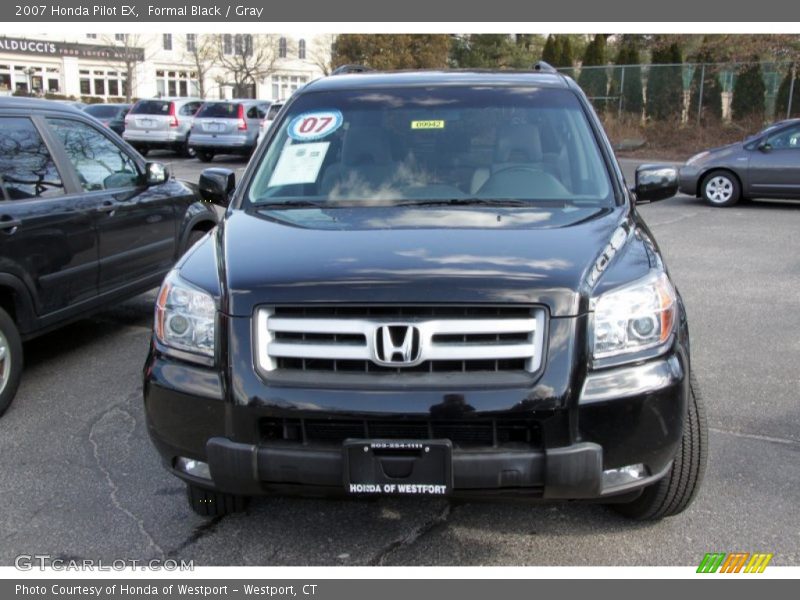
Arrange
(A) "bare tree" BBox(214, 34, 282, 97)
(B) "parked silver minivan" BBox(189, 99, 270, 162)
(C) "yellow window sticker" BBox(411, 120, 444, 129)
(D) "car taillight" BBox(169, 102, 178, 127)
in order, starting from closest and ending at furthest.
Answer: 1. (C) "yellow window sticker" BBox(411, 120, 444, 129)
2. (B) "parked silver minivan" BBox(189, 99, 270, 162)
3. (D) "car taillight" BBox(169, 102, 178, 127)
4. (A) "bare tree" BBox(214, 34, 282, 97)

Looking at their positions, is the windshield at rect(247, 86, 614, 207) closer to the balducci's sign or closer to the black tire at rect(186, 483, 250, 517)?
the black tire at rect(186, 483, 250, 517)

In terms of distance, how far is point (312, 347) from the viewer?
9.26 feet

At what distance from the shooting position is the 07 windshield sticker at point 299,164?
407 cm

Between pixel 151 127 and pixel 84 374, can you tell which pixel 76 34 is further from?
pixel 84 374

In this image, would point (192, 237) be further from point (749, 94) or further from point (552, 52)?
point (552, 52)

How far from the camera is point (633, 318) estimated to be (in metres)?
2.89

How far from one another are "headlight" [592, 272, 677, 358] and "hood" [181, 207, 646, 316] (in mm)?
101

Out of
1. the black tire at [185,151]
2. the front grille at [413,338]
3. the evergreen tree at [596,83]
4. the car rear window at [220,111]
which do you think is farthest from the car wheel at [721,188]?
the evergreen tree at [596,83]

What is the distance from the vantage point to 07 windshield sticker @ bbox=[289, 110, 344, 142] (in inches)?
169

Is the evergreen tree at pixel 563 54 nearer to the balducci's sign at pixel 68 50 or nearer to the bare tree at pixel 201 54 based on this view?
the bare tree at pixel 201 54

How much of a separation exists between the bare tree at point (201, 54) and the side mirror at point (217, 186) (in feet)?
198

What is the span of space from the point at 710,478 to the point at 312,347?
2174 mm

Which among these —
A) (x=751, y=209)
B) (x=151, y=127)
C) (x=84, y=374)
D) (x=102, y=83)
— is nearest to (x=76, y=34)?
(x=102, y=83)

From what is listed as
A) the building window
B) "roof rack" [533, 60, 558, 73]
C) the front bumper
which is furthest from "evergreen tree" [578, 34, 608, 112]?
the building window
